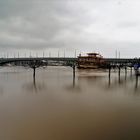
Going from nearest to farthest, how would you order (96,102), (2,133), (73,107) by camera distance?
(2,133) < (73,107) < (96,102)

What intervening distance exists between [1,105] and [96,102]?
30.3 ft

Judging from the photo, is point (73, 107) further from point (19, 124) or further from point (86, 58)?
point (86, 58)

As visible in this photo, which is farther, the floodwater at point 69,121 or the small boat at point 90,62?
the small boat at point 90,62

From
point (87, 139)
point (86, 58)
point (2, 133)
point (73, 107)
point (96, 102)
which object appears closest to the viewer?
point (87, 139)

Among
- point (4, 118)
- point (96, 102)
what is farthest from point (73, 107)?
point (4, 118)

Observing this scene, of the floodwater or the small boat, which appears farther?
the small boat

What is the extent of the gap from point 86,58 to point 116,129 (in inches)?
4186

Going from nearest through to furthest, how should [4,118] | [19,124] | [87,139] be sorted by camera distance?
[87,139]
[19,124]
[4,118]

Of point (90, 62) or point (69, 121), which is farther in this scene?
point (90, 62)

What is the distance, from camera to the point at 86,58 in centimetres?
11950

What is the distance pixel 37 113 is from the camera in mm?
17906

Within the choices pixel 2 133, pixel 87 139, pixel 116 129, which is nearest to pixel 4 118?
pixel 2 133

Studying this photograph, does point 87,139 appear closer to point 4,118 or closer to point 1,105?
point 4,118

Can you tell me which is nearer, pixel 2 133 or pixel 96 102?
pixel 2 133
